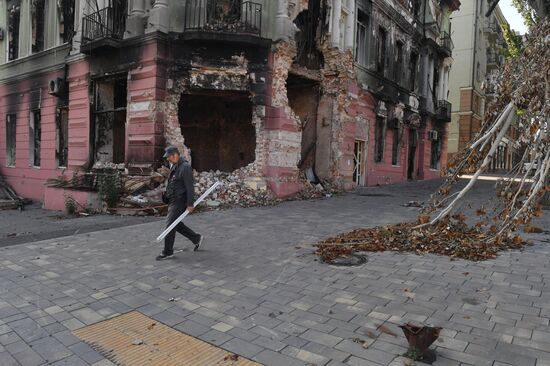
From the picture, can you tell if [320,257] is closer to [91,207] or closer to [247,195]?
[247,195]

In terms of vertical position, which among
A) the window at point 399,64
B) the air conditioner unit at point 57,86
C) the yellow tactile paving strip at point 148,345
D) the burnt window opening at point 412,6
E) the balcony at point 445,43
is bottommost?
the yellow tactile paving strip at point 148,345

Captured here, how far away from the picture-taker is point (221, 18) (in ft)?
39.8

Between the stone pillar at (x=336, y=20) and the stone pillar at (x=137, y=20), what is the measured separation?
21.7 feet

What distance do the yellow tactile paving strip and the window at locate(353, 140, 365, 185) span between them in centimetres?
1473

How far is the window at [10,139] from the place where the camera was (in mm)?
18297

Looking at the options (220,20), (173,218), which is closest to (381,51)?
(220,20)

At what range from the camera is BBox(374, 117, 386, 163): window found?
19094 mm

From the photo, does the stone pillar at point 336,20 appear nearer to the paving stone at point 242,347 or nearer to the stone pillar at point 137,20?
the stone pillar at point 137,20

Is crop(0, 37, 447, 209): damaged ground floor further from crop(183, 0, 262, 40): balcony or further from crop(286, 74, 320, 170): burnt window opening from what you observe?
crop(183, 0, 262, 40): balcony

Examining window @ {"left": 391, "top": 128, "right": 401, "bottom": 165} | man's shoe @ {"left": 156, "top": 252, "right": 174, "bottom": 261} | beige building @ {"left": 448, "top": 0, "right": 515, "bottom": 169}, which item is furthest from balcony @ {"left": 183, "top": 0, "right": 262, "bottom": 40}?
beige building @ {"left": 448, "top": 0, "right": 515, "bottom": 169}

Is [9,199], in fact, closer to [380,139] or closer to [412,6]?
[380,139]

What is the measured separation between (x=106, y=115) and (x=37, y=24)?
6.65 m

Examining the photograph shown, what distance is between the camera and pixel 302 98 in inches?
623

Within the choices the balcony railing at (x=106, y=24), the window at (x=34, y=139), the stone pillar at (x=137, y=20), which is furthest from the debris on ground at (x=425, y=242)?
the window at (x=34, y=139)
